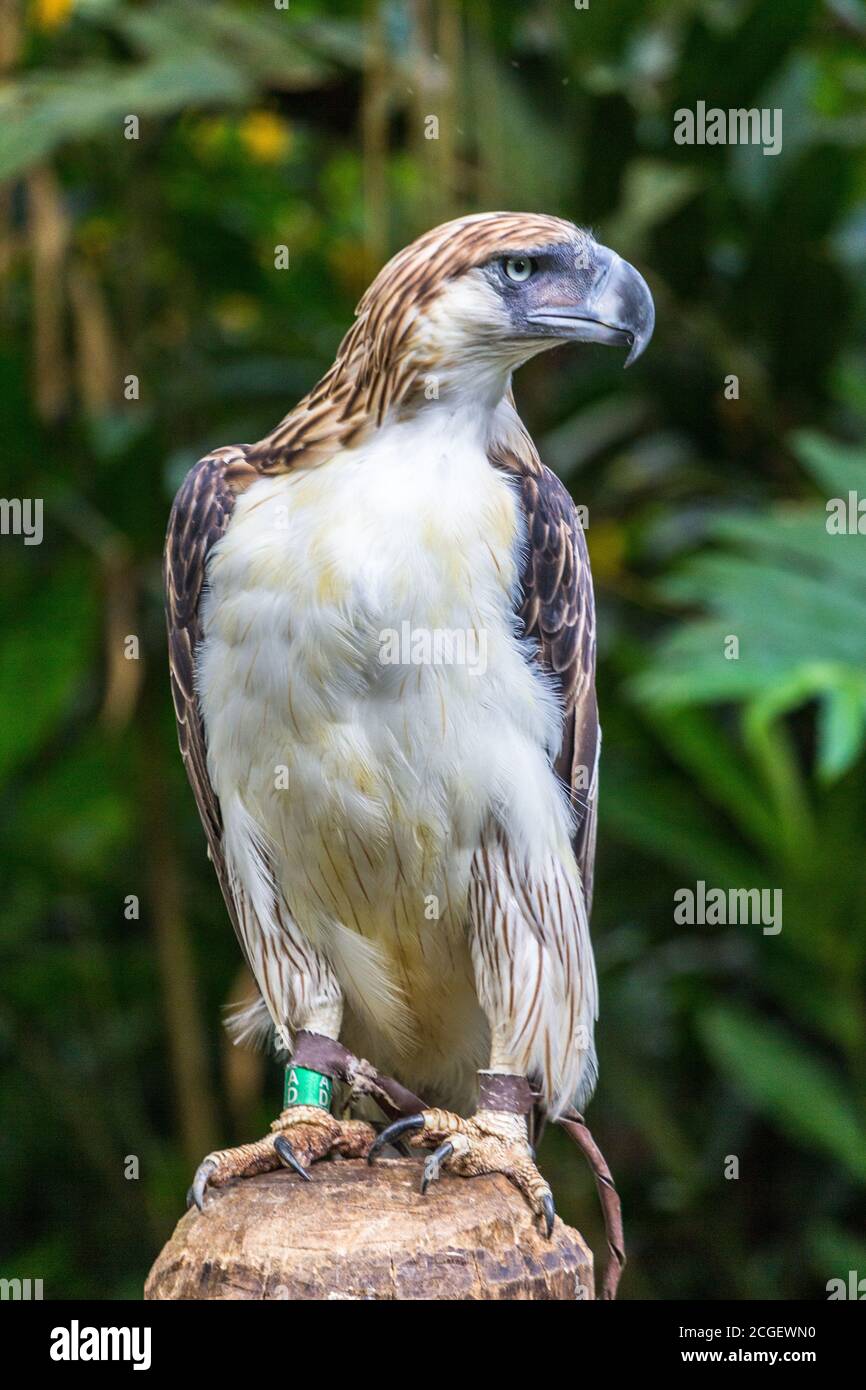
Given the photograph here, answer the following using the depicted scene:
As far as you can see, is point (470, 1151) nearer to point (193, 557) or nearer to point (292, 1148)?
point (292, 1148)

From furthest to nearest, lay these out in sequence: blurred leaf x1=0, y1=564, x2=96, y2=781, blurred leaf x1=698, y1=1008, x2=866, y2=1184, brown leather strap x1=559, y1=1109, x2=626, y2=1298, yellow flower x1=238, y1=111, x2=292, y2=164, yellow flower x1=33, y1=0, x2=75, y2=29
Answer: yellow flower x1=238, y1=111, x2=292, y2=164, yellow flower x1=33, y1=0, x2=75, y2=29, blurred leaf x1=0, y1=564, x2=96, y2=781, blurred leaf x1=698, y1=1008, x2=866, y2=1184, brown leather strap x1=559, y1=1109, x2=626, y2=1298

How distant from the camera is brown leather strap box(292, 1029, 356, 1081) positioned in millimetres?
3994

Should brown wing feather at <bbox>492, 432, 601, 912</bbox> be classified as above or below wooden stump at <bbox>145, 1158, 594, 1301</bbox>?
above

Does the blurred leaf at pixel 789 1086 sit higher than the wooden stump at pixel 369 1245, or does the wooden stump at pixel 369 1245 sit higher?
the wooden stump at pixel 369 1245

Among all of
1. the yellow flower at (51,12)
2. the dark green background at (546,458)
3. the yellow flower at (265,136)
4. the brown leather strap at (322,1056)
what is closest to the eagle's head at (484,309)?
the brown leather strap at (322,1056)

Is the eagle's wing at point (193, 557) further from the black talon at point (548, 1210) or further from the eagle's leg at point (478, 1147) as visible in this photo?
the black talon at point (548, 1210)

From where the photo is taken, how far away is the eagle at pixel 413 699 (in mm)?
3641

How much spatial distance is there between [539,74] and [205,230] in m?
1.64

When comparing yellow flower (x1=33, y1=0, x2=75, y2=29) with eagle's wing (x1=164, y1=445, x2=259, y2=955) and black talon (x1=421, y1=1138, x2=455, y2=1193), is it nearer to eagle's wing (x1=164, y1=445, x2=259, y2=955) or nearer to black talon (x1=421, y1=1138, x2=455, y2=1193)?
eagle's wing (x1=164, y1=445, x2=259, y2=955)

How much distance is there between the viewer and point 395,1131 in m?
3.67

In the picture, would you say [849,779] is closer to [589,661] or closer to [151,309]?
[589,661]

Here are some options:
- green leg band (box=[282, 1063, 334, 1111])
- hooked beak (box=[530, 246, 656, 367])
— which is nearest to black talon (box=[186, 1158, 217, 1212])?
green leg band (box=[282, 1063, 334, 1111])

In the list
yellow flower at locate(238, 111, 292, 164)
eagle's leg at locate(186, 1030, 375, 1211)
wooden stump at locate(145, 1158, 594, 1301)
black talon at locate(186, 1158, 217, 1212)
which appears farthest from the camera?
yellow flower at locate(238, 111, 292, 164)

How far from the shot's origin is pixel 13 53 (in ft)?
24.3
